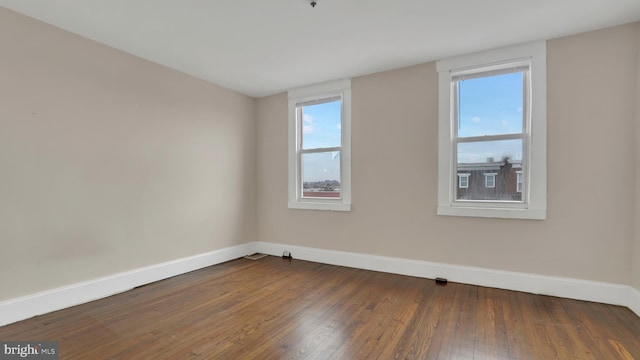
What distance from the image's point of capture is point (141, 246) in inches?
124

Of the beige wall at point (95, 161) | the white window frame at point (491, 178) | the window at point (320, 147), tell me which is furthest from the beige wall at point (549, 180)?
the beige wall at point (95, 161)

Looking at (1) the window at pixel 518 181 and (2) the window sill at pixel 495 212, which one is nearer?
(2) the window sill at pixel 495 212

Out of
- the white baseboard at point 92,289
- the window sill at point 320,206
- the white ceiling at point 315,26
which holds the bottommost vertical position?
the white baseboard at point 92,289

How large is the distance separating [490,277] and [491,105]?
1803mm

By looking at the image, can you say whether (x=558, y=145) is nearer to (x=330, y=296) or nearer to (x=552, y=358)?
(x=552, y=358)

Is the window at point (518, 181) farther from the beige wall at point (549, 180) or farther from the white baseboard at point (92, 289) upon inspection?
the white baseboard at point (92, 289)

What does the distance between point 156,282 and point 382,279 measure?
8.29ft

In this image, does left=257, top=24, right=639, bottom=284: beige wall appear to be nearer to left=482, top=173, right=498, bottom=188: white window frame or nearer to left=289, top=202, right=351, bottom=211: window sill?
left=289, top=202, right=351, bottom=211: window sill

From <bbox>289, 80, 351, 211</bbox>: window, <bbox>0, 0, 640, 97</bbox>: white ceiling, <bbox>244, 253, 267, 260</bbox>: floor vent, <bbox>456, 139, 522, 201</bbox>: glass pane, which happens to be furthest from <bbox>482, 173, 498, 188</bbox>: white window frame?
<bbox>244, 253, 267, 260</bbox>: floor vent

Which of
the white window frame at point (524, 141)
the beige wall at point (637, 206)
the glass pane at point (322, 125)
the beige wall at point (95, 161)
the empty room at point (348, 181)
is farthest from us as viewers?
the glass pane at point (322, 125)

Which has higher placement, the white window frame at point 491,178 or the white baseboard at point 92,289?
the white window frame at point 491,178

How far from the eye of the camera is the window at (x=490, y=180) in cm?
307

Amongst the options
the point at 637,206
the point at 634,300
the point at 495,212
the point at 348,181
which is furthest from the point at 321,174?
the point at 634,300

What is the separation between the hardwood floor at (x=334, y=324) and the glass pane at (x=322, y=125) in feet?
6.41
